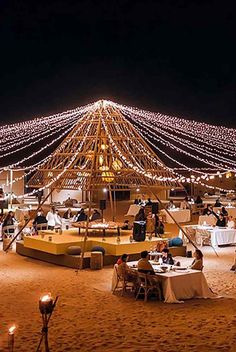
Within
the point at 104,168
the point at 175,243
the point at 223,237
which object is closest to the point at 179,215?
the point at 223,237

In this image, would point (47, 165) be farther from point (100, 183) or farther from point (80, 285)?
point (80, 285)

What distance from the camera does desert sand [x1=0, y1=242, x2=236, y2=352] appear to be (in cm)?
940

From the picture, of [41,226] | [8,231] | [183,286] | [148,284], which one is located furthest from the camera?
[41,226]

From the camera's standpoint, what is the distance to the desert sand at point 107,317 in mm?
9398

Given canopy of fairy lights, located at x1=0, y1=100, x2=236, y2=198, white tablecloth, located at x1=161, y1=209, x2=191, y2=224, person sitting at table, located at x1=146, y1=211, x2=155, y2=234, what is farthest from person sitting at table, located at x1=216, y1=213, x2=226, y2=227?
white tablecloth, located at x1=161, y1=209, x2=191, y2=224

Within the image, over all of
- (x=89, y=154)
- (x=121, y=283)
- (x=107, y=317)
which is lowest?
(x=107, y=317)

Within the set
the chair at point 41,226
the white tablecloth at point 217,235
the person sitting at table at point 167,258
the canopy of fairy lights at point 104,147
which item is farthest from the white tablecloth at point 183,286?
the chair at point 41,226

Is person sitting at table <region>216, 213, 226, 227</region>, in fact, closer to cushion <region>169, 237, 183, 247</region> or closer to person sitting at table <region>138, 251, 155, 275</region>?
cushion <region>169, 237, 183, 247</region>

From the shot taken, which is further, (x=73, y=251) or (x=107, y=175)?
(x=107, y=175)

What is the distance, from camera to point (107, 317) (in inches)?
436

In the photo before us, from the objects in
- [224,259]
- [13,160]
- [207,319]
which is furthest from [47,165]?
[13,160]

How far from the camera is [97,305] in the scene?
12.0 meters

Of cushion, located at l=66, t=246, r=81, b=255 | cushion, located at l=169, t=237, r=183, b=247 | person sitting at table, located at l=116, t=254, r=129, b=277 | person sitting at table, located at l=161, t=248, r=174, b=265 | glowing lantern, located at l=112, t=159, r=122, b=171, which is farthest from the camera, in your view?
glowing lantern, located at l=112, t=159, r=122, b=171

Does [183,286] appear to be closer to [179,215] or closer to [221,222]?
[221,222]
